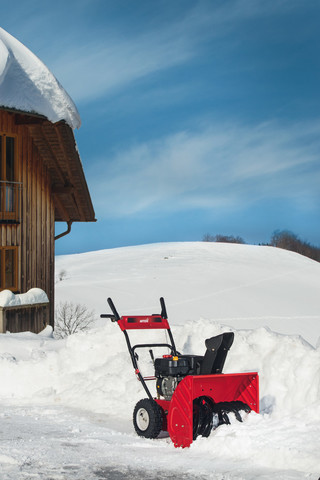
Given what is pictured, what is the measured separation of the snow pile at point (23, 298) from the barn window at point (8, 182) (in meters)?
2.10

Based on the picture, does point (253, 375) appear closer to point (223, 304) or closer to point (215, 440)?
point (215, 440)

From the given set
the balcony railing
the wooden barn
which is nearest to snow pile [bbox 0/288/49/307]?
the wooden barn

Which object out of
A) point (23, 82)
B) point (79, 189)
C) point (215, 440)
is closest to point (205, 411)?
point (215, 440)

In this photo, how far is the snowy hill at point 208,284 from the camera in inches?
1491

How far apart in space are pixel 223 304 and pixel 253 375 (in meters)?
33.8

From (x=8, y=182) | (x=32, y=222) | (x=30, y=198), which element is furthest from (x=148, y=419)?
(x=30, y=198)

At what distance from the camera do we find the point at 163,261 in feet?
195

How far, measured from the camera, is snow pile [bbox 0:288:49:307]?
1605 cm

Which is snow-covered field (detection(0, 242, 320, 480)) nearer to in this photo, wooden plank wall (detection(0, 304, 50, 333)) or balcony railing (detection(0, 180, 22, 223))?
wooden plank wall (detection(0, 304, 50, 333))

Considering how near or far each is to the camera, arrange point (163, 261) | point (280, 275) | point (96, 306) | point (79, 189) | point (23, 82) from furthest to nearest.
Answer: point (163, 261) < point (280, 275) < point (96, 306) < point (79, 189) < point (23, 82)

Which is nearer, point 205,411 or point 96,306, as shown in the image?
point 205,411

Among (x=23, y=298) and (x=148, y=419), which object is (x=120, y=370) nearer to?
(x=148, y=419)

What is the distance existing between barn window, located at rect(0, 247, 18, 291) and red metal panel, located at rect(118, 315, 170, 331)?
979 cm

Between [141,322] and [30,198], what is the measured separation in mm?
10559
